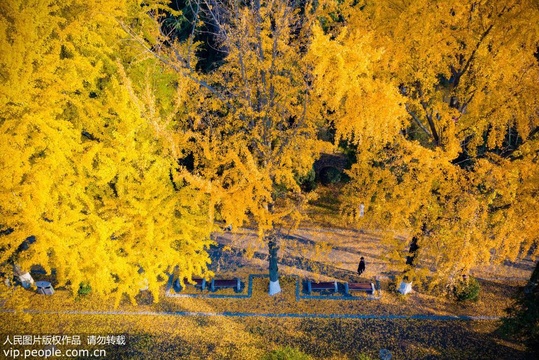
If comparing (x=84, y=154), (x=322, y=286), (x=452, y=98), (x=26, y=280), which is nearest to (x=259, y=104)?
(x=84, y=154)

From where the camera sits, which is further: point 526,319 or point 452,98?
point 452,98

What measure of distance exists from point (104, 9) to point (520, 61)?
1138 centimetres

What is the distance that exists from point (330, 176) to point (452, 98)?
26.4 feet

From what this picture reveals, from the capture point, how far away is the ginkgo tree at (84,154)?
29.3 ft

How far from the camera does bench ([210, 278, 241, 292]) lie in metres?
13.5

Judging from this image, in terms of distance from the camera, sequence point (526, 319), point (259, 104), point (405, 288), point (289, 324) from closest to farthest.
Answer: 1. point (526, 319)
2. point (259, 104)
3. point (289, 324)
4. point (405, 288)

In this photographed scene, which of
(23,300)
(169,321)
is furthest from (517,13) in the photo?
(23,300)

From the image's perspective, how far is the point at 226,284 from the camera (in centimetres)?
1353

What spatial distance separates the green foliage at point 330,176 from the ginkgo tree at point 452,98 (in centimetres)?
704

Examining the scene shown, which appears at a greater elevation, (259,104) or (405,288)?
(259,104)

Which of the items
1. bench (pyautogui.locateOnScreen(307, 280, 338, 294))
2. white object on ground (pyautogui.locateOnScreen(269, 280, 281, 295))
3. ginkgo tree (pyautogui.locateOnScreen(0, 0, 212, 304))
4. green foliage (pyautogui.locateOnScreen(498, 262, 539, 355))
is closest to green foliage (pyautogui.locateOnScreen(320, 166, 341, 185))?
bench (pyautogui.locateOnScreen(307, 280, 338, 294))

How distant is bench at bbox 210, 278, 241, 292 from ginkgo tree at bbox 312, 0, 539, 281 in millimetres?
6134

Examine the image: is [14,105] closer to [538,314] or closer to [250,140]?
[250,140]

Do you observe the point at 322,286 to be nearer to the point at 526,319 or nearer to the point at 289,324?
the point at 289,324
